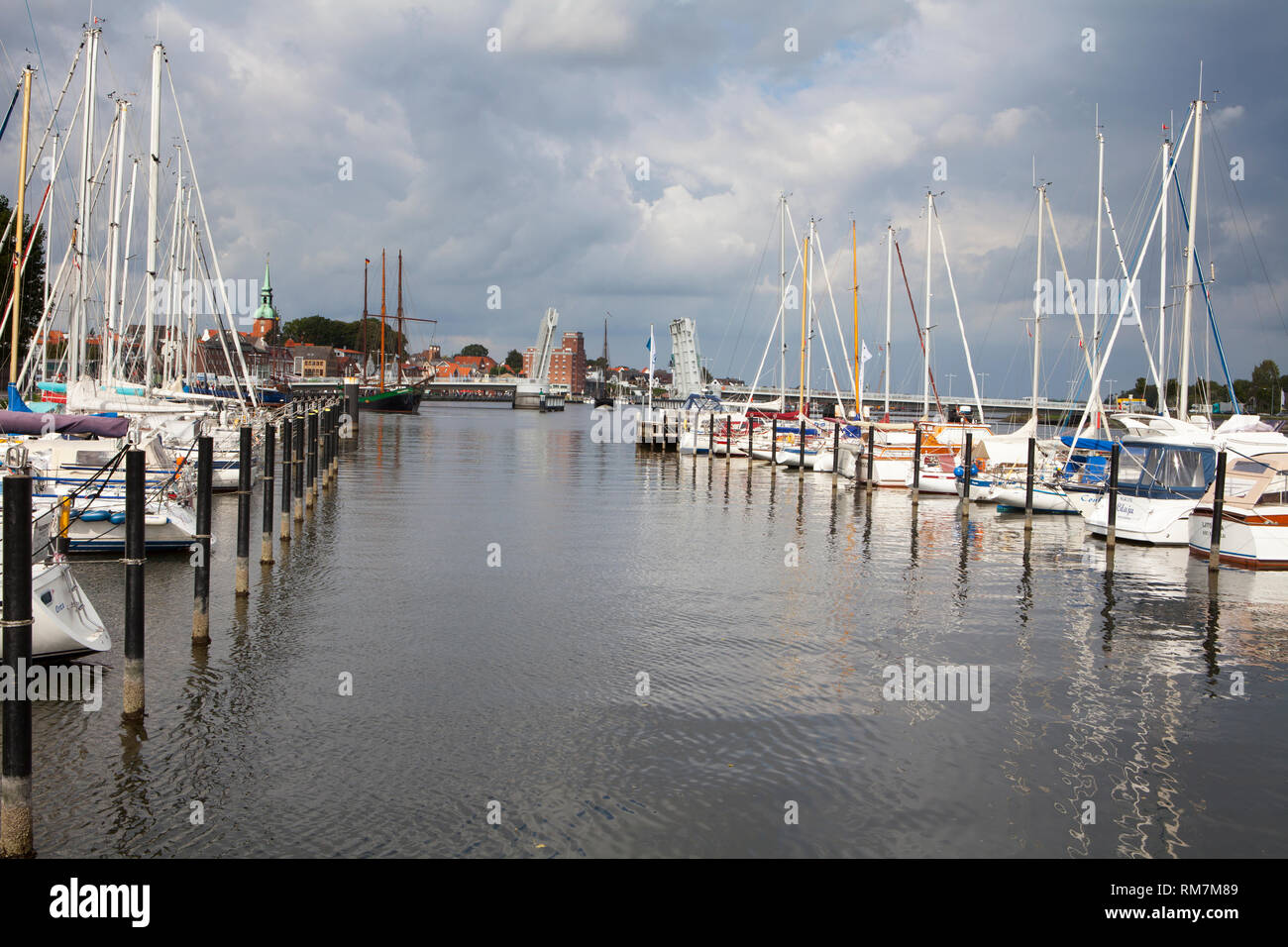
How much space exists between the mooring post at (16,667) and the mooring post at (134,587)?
2804mm

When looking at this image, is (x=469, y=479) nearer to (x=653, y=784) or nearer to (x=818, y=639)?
(x=818, y=639)

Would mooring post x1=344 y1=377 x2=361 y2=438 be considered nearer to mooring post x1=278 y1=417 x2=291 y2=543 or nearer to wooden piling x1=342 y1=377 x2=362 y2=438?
wooden piling x1=342 y1=377 x2=362 y2=438

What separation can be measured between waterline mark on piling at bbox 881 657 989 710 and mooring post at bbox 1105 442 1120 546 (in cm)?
1537

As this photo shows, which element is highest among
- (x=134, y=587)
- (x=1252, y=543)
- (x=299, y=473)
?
(x=299, y=473)

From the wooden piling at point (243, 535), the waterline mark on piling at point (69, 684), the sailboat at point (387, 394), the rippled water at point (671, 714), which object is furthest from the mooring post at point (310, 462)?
the sailboat at point (387, 394)

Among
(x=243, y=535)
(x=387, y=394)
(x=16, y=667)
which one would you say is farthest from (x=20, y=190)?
(x=387, y=394)

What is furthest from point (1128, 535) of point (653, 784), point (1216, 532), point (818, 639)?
point (653, 784)

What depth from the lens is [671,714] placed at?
43.6ft

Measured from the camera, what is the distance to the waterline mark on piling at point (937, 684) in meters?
14.5

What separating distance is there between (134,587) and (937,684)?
10909 mm

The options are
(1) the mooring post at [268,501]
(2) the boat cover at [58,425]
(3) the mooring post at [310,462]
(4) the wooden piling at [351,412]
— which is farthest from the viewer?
(4) the wooden piling at [351,412]

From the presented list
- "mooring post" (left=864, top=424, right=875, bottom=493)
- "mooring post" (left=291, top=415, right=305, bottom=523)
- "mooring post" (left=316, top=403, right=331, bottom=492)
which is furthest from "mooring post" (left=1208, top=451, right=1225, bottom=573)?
"mooring post" (left=316, top=403, right=331, bottom=492)

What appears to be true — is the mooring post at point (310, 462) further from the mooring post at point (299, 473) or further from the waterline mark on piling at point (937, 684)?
the waterline mark on piling at point (937, 684)

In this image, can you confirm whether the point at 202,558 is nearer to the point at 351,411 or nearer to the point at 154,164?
the point at 154,164
